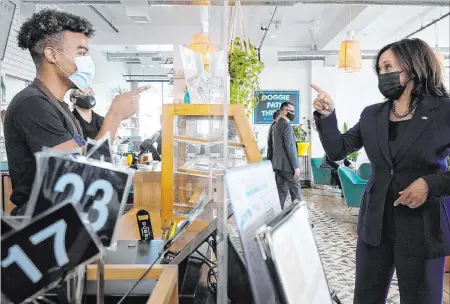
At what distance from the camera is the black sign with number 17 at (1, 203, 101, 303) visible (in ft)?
1.64

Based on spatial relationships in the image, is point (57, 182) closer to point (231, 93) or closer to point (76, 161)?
point (76, 161)

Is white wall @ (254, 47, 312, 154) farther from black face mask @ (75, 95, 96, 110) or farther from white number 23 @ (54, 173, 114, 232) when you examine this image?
white number 23 @ (54, 173, 114, 232)

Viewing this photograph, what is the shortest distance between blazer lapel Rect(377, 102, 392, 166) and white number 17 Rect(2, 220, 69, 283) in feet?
3.74

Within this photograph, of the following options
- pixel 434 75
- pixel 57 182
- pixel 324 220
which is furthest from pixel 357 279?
pixel 324 220

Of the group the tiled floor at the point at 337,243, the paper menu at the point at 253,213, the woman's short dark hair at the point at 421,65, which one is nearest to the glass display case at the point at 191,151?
the paper menu at the point at 253,213

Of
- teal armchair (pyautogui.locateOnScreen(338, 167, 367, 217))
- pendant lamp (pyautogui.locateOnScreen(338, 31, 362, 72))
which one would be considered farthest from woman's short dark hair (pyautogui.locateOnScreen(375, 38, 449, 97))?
teal armchair (pyautogui.locateOnScreen(338, 167, 367, 217))

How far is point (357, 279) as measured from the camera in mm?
1390

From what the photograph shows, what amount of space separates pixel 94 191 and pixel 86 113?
0.23 metres

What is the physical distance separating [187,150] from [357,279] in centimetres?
85

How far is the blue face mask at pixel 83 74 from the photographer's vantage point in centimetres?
68

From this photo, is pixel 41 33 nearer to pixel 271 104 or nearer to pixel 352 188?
pixel 352 188

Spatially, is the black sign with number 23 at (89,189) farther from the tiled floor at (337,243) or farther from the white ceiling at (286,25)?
the tiled floor at (337,243)

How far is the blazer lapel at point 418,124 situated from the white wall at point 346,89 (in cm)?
749

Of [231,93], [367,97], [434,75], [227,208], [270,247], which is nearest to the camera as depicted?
[270,247]
